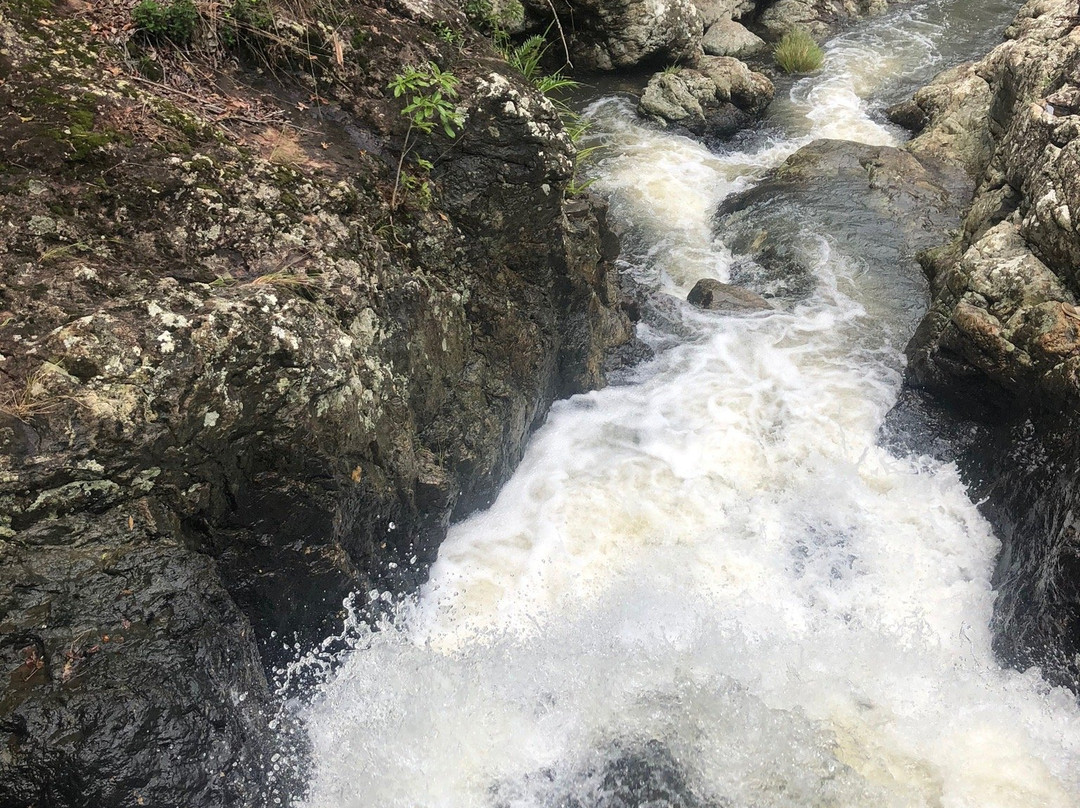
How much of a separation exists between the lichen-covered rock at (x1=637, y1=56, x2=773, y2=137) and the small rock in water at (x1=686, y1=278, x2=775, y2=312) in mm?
4363

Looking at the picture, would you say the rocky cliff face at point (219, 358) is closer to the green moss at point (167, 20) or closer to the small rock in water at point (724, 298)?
the green moss at point (167, 20)

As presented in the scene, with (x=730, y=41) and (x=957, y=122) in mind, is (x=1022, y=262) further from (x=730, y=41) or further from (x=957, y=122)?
(x=730, y=41)

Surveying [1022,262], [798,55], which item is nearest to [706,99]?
[798,55]

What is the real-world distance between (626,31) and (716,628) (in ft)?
33.1

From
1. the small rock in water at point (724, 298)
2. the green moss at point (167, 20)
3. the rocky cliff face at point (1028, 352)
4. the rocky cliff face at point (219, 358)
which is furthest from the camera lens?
the small rock in water at point (724, 298)

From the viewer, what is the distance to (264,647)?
12.6 ft

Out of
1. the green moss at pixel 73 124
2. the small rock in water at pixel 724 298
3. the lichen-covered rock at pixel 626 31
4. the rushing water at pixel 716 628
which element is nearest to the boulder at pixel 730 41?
the lichen-covered rock at pixel 626 31

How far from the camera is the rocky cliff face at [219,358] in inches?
114

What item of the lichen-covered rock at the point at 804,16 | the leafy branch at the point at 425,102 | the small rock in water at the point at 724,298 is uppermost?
the lichen-covered rock at the point at 804,16

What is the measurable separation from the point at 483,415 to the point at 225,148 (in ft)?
7.81

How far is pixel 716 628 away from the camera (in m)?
4.76

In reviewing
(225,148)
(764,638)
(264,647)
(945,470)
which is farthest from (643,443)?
(225,148)

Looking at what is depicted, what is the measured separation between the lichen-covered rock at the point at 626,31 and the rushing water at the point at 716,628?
6429 mm

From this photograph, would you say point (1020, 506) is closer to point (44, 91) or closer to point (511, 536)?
point (511, 536)
